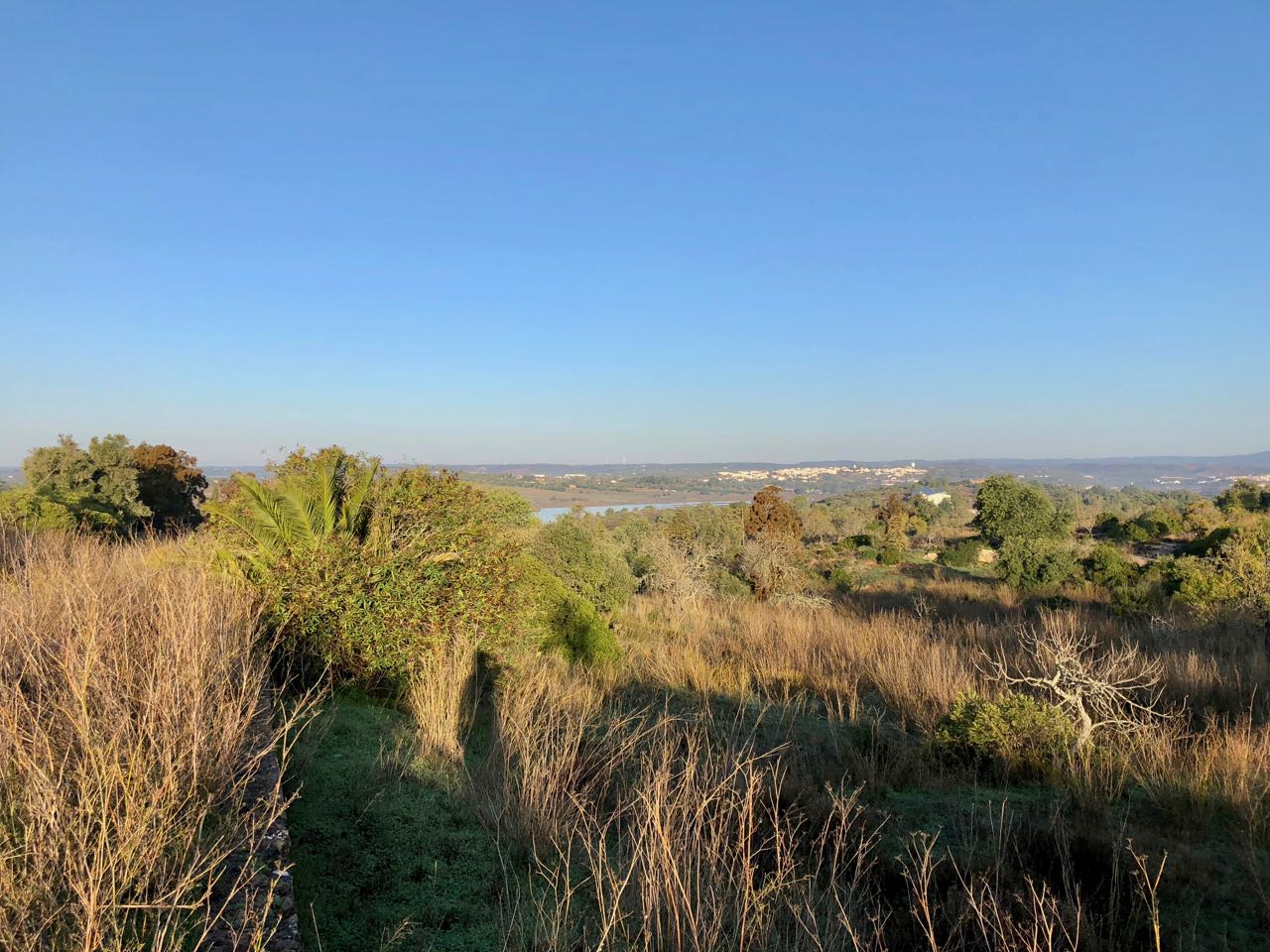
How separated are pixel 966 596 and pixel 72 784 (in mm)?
17856

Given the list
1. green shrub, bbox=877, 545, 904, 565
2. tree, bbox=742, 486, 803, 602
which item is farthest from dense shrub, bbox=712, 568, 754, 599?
green shrub, bbox=877, 545, 904, 565

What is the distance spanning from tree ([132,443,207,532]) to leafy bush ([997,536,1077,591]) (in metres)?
25.1

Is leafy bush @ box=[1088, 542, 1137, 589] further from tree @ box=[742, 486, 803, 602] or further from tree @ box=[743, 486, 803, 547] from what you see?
tree @ box=[743, 486, 803, 547]

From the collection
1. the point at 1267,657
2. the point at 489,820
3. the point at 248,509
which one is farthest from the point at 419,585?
the point at 1267,657

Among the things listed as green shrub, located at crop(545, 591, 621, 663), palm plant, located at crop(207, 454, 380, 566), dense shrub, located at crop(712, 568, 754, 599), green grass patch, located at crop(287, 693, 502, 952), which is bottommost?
dense shrub, located at crop(712, 568, 754, 599)

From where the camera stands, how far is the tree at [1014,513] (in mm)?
29516

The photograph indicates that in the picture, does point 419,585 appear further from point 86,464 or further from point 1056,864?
point 86,464

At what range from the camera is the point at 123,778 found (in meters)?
2.28

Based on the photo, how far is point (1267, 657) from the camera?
26.7 ft

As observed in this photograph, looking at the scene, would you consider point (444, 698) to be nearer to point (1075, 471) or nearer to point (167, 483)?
point (167, 483)

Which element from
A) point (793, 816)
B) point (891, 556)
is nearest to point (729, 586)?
Answer: point (891, 556)

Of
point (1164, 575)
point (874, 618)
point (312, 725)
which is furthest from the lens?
point (1164, 575)

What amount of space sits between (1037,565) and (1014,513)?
48.5 feet

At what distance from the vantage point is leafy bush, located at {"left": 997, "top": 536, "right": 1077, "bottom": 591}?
56.5ft
